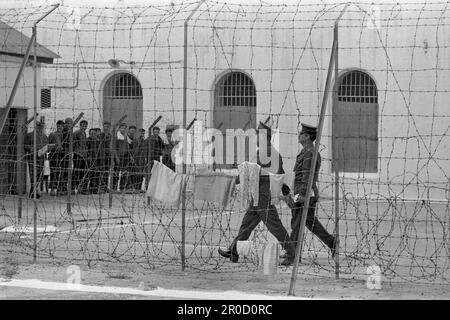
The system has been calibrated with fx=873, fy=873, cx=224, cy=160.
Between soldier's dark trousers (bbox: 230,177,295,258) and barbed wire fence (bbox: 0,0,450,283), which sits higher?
barbed wire fence (bbox: 0,0,450,283)

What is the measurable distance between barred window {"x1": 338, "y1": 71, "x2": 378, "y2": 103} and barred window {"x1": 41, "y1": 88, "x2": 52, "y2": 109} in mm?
8502

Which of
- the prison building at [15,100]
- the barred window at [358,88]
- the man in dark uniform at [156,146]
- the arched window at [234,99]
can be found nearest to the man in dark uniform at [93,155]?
the man in dark uniform at [156,146]

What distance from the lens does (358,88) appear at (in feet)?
77.8

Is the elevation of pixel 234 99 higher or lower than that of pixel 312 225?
higher

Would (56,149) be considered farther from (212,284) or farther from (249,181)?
(212,284)

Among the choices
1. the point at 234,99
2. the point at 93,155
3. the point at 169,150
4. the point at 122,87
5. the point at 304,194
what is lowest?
the point at 304,194

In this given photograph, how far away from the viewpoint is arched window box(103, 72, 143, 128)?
2595 centimetres

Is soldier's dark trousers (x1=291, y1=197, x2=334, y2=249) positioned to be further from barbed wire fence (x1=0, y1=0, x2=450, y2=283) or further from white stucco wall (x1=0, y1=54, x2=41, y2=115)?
white stucco wall (x1=0, y1=54, x2=41, y2=115)

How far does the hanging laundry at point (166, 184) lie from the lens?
10.5m

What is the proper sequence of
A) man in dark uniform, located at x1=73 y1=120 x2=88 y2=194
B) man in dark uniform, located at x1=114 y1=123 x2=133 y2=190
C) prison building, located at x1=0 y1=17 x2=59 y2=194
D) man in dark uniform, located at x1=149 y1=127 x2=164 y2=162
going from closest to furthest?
prison building, located at x1=0 y1=17 x2=59 y2=194
man in dark uniform, located at x1=73 y1=120 x2=88 y2=194
man in dark uniform, located at x1=149 y1=127 x2=164 y2=162
man in dark uniform, located at x1=114 y1=123 x2=133 y2=190

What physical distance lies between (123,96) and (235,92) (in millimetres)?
3544

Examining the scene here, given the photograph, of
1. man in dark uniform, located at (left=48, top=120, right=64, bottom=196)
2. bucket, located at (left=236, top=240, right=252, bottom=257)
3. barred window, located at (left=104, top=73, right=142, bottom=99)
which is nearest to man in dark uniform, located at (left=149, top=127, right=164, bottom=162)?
man in dark uniform, located at (left=48, top=120, right=64, bottom=196)

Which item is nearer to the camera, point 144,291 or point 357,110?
point 144,291

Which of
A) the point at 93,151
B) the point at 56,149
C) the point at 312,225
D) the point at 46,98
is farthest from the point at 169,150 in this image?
the point at 312,225
